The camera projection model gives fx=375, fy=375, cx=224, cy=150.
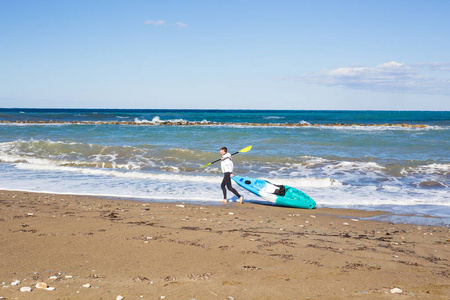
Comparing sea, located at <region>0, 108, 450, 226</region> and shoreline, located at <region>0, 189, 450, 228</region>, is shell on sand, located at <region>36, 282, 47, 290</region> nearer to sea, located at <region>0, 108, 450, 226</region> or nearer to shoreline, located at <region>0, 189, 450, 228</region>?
shoreline, located at <region>0, 189, 450, 228</region>

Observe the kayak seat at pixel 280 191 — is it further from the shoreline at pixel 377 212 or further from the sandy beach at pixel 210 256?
the sandy beach at pixel 210 256

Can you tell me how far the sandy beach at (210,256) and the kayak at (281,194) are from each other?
4.54ft

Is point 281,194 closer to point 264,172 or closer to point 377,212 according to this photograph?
point 377,212

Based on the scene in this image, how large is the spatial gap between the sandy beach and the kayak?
1.38 metres

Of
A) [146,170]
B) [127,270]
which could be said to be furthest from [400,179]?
[127,270]

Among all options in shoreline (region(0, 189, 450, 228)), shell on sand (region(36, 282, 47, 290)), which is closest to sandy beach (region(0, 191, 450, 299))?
shell on sand (region(36, 282, 47, 290))

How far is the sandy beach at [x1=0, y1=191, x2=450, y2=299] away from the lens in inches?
169

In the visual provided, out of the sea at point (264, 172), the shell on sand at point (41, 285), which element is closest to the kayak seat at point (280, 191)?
the sea at point (264, 172)

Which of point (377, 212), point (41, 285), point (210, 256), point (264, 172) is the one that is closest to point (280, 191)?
point (377, 212)

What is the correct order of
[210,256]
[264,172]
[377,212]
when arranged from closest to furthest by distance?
[210,256], [377,212], [264,172]

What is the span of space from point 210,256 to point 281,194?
5434 mm

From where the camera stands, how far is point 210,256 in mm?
5461

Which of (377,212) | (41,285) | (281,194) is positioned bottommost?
(377,212)

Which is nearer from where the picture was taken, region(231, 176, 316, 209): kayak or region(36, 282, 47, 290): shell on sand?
region(36, 282, 47, 290): shell on sand
